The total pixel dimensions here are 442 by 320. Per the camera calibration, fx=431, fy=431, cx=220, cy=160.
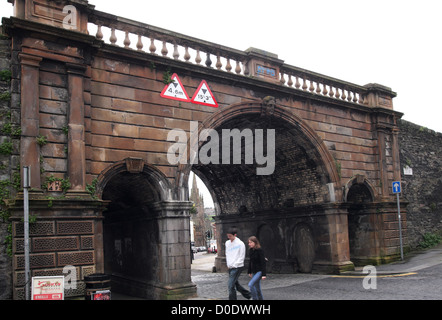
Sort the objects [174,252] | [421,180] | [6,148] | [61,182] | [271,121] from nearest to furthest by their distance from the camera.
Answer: [6,148] → [61,182] → [174,252] → [271,121] → [421,180]

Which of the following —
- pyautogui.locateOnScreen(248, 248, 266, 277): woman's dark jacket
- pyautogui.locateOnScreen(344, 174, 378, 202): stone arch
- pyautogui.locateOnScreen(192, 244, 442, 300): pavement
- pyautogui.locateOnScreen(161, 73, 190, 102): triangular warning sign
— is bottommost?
pyautogui.locateOnScreen(192, 244, 442, 300): pavement

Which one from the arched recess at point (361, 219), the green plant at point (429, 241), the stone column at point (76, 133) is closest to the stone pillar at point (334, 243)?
the arched recess at point (361, 219)

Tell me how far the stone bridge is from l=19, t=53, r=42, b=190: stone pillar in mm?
27

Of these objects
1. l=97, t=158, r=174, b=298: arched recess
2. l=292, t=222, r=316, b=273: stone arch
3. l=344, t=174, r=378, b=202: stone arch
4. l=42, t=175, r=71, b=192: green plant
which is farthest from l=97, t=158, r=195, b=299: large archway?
l=344, t=174, r=378, b=202: stone arch

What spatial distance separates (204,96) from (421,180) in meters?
→ 13.4

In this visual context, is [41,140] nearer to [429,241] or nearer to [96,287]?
[96,287]

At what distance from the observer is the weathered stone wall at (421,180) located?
811 inches

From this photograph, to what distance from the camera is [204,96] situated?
1370 centimetres

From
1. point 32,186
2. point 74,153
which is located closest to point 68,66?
point 74,153

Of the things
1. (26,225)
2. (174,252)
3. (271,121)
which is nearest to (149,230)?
(174,252)

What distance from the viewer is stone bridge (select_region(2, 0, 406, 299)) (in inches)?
404

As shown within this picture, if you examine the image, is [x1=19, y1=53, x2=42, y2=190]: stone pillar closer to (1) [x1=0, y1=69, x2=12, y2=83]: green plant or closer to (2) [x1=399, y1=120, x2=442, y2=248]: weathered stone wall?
(1) [x1=0, y1=69, x2=12, y2=83]: green plant

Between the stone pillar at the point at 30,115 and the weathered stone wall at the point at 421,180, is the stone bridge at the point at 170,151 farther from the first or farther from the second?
the weathered stone wall at the point at 421,180
